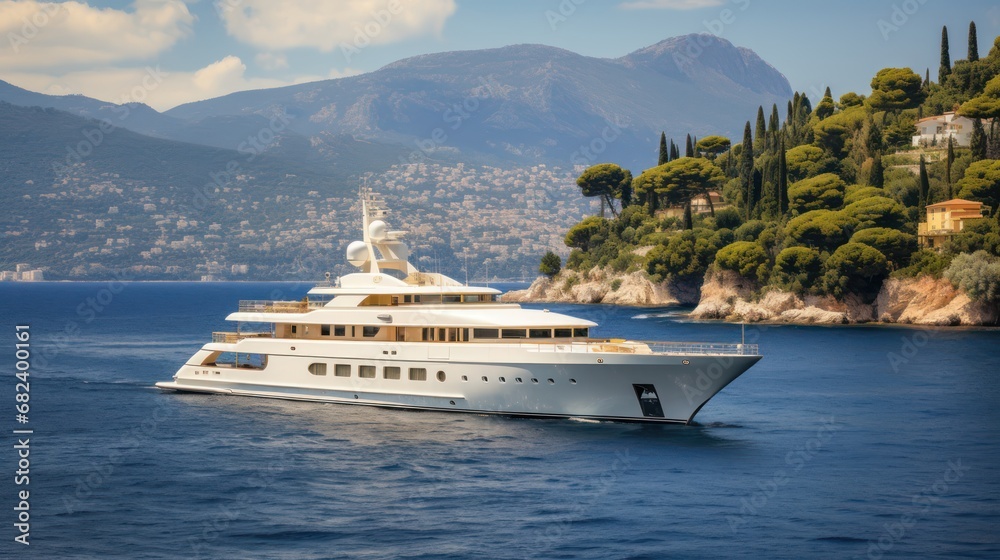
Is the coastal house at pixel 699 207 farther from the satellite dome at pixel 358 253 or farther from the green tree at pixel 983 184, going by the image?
the satellite dome at pixel 358 253

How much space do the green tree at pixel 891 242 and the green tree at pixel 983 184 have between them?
7.36 meters

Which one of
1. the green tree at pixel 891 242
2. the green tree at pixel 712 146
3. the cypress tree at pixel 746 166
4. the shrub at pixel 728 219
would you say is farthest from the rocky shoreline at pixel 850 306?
the green tree at pixel 712 146

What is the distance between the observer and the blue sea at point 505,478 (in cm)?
2345

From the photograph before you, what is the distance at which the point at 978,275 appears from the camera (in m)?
76.8

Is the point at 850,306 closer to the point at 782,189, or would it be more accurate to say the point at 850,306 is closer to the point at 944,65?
the point at 782,189

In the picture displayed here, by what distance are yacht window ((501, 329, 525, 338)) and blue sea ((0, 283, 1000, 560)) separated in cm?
282

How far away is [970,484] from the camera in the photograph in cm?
2842

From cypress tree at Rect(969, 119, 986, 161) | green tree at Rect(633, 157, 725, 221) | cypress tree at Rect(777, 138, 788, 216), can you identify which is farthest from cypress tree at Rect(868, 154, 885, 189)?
green tree at Rect(633, 157, 725, 221)

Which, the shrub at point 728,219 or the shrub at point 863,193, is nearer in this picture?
the shrub at point 863,193

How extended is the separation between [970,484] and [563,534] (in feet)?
Answer: 38.4

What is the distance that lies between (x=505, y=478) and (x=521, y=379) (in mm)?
7308

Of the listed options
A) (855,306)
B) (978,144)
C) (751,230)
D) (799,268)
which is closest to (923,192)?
(978,144)

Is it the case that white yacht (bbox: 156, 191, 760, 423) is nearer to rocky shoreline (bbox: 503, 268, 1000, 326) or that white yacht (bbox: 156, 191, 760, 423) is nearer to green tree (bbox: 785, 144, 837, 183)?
rocky shoreline (bbox: 503, 268, 1000, 326)

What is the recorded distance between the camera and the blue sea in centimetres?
2345
